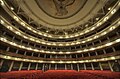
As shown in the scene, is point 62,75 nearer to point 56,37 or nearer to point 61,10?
point 61,10

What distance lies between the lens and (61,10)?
64.3ft

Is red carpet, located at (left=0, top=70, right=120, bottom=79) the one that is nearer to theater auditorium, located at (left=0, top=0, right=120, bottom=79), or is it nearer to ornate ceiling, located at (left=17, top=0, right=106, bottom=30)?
theater auditorium, located at (left=0, top=0, right=120, bottom=79)

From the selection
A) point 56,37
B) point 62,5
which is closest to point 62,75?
point 62,5

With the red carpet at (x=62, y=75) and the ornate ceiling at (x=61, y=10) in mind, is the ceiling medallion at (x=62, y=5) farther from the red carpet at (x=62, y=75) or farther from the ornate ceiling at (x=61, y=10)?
the red carpet at (x=62, y=75)

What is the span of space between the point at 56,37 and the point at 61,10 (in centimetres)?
999

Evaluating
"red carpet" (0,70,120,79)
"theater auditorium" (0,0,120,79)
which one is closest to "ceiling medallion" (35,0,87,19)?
"theater auditorium" (0,0,120,79)

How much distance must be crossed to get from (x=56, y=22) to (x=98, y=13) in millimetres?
11640

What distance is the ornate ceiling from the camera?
16469 millimetres

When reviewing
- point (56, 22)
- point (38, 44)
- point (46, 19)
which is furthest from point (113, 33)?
point (38, 44)

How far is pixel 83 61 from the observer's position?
19750 millimetres

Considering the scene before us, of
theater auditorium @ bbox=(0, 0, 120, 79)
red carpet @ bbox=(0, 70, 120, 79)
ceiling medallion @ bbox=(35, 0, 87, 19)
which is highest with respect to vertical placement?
ceiling medallion @ bbox=(35, 0, 87, 19)

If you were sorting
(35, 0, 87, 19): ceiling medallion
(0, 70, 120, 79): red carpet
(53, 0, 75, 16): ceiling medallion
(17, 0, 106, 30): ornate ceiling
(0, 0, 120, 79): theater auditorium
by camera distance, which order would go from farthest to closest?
(53, 0, 75, 16): ceiling medallion, (35, 0, 87, 19): ceiling medallion, (17, 0, 106, 30): ornate ceiling, (0, 0, 120, 79): theater auditorium, (0, 70, 120, 79): red carpet

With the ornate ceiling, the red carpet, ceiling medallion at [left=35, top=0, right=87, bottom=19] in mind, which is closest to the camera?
the red carpet

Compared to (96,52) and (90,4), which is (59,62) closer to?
(96,52)
